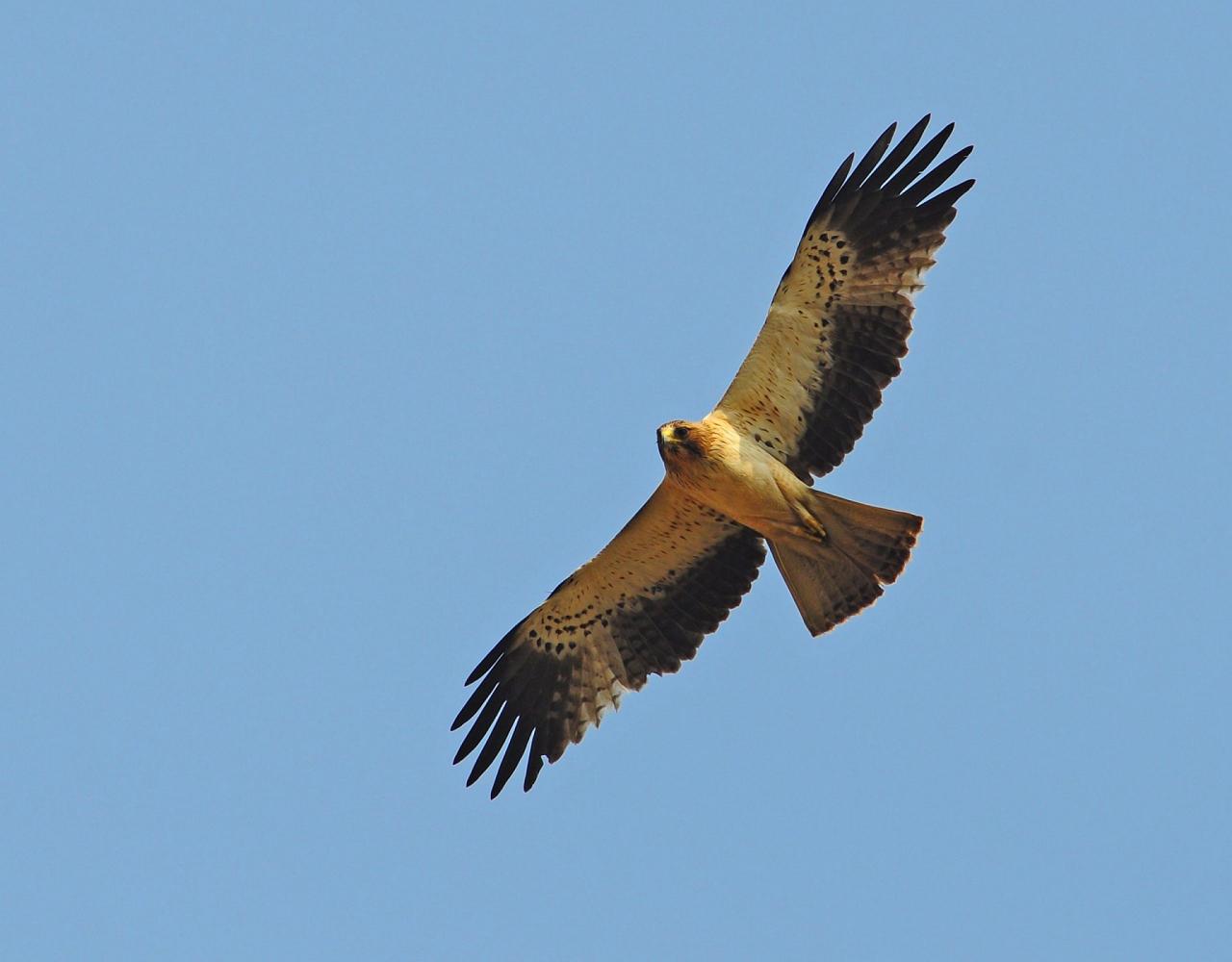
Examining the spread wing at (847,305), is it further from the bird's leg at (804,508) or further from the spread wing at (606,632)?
the spread wing at (606,632)

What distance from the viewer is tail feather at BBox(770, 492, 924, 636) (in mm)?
14758

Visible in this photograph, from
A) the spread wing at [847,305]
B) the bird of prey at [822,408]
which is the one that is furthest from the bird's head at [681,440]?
the spread wing at [847,305]

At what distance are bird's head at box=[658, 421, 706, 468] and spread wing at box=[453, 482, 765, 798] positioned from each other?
2.84 feet

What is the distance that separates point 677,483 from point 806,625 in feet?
5.05

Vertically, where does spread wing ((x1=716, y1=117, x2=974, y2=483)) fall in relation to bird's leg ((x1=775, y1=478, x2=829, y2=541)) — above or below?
above

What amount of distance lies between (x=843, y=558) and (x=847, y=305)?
6.42 ft

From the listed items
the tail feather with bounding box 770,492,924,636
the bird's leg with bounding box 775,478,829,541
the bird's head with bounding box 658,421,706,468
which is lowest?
the tail feather with bounding box 770,492,924,636

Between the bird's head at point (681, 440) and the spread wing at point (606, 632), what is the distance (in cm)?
87

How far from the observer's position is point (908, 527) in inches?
582

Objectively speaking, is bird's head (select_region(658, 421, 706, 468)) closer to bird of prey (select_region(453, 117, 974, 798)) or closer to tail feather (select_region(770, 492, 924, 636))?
bird of prey (select_region(453, 117, 974, 798))

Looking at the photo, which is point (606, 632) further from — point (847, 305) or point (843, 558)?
point (847, 305)

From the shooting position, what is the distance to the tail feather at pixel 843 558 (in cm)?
1476

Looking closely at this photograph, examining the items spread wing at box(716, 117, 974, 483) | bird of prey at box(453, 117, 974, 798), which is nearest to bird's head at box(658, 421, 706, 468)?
bird of prey at box(453, 117, 974, 798)

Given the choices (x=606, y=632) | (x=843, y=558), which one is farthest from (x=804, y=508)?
(x=606, y=632)
